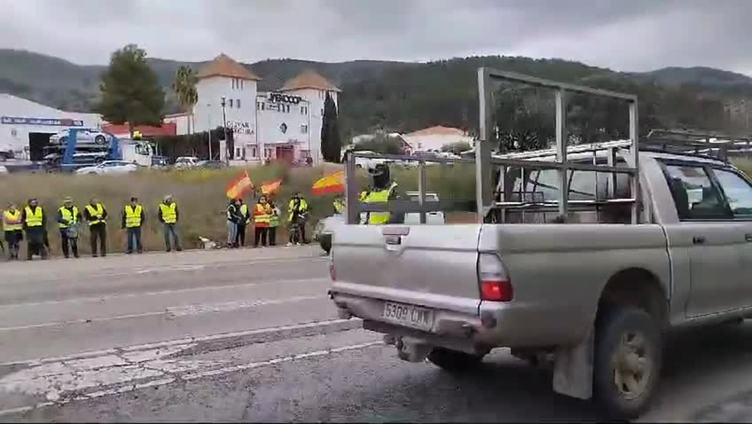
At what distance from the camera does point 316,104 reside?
96750mm

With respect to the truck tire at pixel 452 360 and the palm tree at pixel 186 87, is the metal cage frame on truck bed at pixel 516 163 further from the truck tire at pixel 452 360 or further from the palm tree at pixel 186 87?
the palm tree at pixel 186 87

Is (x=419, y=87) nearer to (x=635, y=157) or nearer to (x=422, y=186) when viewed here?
(x=422, y=186)

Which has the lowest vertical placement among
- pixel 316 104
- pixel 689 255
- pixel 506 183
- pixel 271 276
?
pixel 271 276

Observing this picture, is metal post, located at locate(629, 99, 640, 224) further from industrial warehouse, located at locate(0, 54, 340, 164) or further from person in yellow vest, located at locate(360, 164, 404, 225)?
industrial warehouse, located at locate(0, 54, 340, 164)

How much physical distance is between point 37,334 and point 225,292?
3.63 metres

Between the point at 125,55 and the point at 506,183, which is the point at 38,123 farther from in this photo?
the point at 506,183

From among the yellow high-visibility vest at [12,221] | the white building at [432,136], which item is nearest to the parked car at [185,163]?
the yellow high-visibility vest at [12,221]

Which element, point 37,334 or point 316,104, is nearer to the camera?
point 37,334

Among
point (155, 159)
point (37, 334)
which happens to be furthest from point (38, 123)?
point (37, 334)

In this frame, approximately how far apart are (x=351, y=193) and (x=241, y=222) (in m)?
17.4

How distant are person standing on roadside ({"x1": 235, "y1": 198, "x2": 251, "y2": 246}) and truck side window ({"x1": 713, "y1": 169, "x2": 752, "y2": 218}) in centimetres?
1770

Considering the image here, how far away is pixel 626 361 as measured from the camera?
194 inches

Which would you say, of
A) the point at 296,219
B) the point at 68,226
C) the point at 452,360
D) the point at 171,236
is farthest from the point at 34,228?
the point at 452,360

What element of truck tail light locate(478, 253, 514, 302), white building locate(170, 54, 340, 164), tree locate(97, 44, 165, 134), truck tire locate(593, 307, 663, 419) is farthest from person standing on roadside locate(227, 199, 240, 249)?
tree locate(97, 44, 165, 134)
